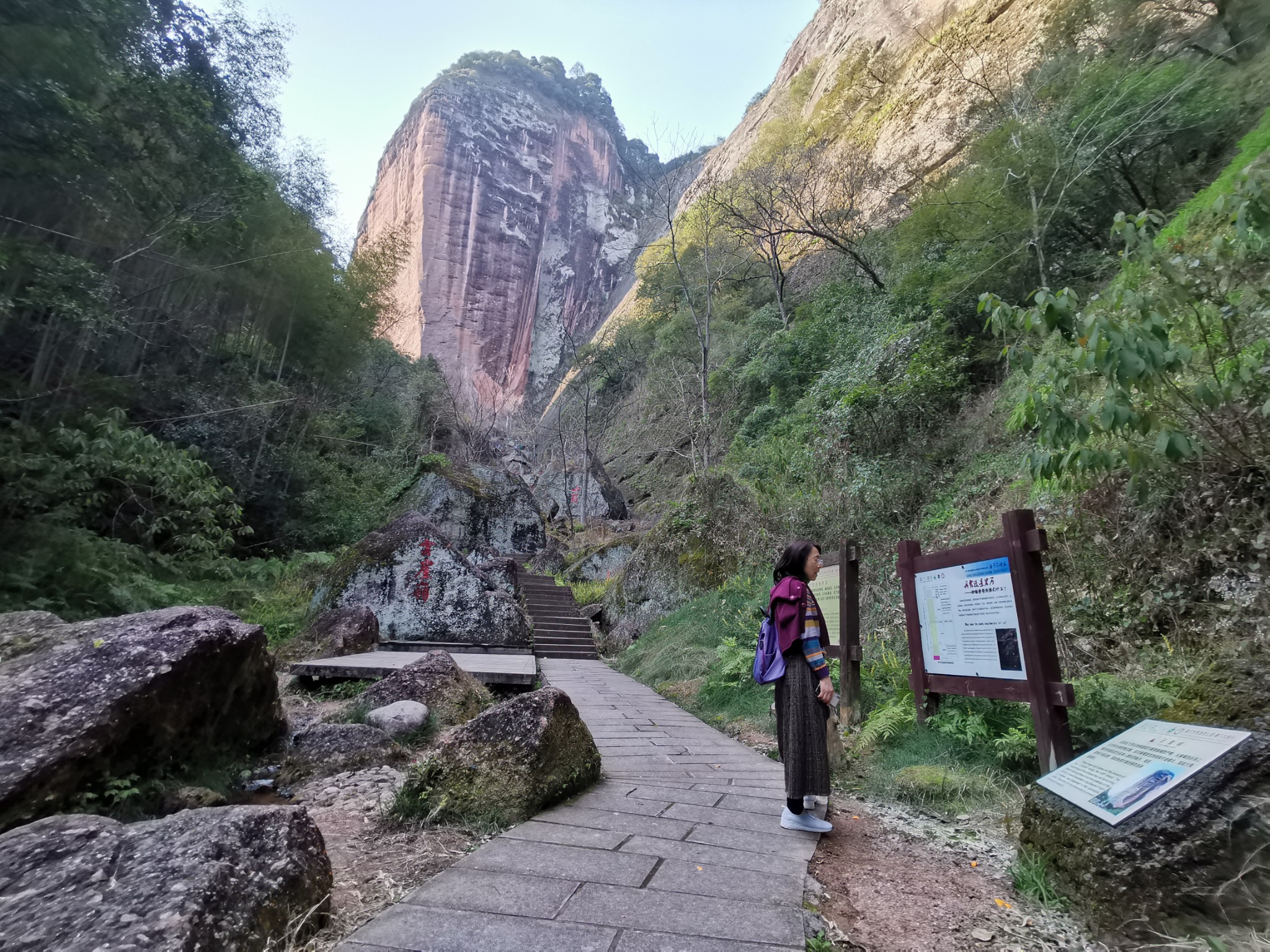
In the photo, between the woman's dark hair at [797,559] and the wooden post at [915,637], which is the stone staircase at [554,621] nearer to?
the wooden post at [915,637]

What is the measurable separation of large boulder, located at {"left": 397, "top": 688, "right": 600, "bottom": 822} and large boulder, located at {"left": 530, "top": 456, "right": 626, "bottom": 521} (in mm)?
17714

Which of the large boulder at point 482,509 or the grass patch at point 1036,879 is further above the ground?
the large boulder at point 482,509

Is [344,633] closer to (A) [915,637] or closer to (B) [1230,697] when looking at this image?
(A) [915,637]

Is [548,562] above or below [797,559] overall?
above

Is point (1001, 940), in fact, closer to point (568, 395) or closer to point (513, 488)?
point (513, 488)

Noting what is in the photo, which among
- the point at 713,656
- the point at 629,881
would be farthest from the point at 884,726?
the point at 713,656

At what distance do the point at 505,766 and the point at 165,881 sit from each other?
1525 mm

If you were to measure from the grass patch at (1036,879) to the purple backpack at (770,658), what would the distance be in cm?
119

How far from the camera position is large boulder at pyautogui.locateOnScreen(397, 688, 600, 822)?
9.26 feet

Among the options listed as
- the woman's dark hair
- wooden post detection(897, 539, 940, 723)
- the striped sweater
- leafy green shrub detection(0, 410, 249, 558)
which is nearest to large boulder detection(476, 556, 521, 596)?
leafy green shrub detection(0, 410, 249, 558)

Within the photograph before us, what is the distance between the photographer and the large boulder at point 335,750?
3.95 m

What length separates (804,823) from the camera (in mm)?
2893

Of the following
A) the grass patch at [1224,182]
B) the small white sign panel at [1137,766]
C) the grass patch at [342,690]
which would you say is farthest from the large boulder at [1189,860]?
the grass patch at [342,690]

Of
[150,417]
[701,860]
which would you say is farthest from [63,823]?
[150,417]
